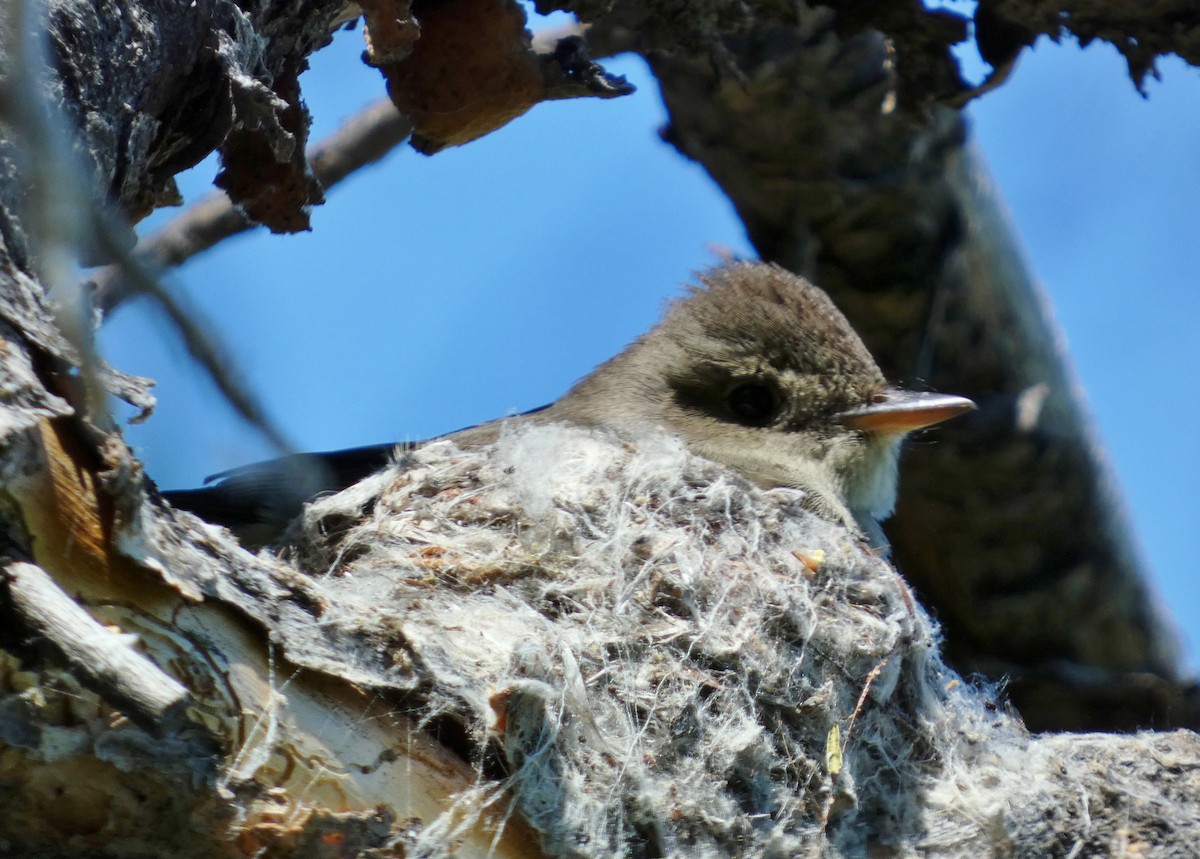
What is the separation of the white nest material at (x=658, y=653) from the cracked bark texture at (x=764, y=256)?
0.50ft

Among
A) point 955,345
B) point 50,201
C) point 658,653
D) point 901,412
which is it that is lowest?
point 658,653

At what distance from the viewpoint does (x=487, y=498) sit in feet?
12.6

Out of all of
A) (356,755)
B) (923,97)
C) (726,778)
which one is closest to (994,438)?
(923,97)

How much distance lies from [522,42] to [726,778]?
2522mm

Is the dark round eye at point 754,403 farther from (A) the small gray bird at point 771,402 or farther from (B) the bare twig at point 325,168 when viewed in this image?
(B) the bare twig at point 325,168

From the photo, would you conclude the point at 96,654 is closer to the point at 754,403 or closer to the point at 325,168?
the point at 754,403

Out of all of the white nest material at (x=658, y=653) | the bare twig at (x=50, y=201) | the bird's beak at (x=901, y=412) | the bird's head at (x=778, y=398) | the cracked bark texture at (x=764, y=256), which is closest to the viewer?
the bare twig at (x=50, y=201)

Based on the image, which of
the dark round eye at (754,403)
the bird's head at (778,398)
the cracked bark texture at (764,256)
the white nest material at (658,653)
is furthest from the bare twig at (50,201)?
the dark round eye at (754,403)

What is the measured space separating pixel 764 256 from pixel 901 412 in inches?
86.3

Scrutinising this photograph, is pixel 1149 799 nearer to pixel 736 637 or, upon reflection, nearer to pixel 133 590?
pixel 736 637

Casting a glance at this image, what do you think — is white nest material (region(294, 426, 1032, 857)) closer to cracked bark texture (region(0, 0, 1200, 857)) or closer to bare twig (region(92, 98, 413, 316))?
cracked bark texture (region(0, 0, 1200, 857))

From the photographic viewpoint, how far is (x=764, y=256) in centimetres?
671

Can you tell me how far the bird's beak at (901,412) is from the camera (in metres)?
4.59

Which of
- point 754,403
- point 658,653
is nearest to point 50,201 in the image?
point 658,653
